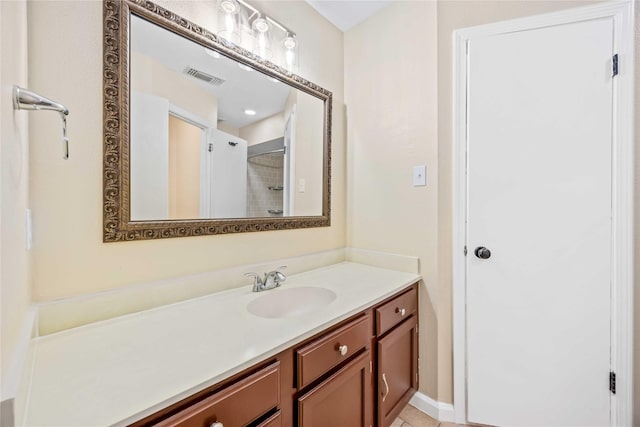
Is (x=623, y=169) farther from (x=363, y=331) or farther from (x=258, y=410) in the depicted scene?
(x=258, y=410)

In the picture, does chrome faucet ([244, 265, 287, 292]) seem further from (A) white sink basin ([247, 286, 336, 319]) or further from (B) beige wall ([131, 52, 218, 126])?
(B) beige wall ([131, 52, 218, 126])

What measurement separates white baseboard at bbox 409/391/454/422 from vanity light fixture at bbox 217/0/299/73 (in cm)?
207

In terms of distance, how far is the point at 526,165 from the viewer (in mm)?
1349

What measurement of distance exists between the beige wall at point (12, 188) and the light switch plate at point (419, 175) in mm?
1615

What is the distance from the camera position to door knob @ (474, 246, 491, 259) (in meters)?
1.42

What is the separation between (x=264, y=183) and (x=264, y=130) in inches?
11.7

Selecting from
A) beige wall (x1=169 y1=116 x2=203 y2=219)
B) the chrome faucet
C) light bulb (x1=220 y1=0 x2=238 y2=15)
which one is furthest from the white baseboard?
light bulb (x1=220 y1=0 x2=238 y2=15)

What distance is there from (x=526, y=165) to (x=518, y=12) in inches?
30.2

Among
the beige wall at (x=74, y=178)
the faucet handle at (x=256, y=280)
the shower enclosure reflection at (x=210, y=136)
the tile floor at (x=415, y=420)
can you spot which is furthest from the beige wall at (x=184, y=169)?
the tile floor at (x=415, y=420)

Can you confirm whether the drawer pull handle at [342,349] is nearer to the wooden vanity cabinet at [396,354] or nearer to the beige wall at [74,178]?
the wooden vanity cabinet at [396,354]

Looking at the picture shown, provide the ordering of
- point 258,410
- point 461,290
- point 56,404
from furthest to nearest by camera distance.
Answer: point 461,290
point 258,410
point 56,404

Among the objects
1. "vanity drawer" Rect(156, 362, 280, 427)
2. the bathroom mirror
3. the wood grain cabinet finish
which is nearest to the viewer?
"vanity drawer" Rect(156, 362, 280, 427)

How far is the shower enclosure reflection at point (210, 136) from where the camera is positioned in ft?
3.50

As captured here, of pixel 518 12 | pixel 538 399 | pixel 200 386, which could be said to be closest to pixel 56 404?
pixel 200 386
